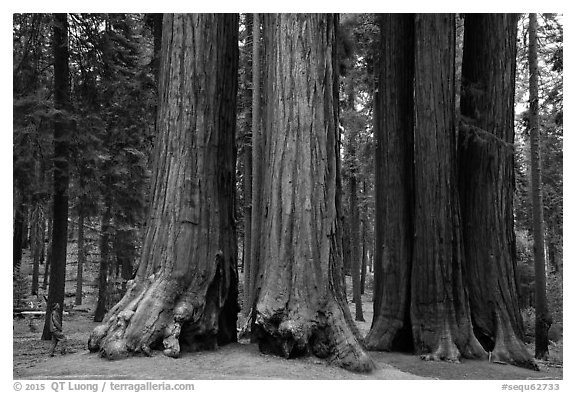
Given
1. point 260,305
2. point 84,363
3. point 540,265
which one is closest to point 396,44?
point 540,265

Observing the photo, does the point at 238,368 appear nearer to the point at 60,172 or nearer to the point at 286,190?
the point at 286,190

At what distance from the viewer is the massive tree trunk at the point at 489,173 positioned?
8578 mm

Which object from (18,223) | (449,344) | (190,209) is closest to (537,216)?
(449,344)

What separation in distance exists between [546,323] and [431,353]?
3.06m

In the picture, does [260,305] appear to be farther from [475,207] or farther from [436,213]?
[475,207]

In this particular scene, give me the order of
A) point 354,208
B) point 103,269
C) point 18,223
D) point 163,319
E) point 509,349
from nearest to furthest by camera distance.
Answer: point 163,319 → point 509,349 → point 18,223 → point 103,269 → point 354,208

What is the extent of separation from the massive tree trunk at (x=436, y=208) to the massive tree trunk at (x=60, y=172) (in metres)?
7.34

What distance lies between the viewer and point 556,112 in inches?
434

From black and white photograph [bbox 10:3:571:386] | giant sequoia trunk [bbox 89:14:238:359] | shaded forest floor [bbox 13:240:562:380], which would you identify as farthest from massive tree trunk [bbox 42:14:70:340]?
shaded forest floor [bbox 13:240:562:380]

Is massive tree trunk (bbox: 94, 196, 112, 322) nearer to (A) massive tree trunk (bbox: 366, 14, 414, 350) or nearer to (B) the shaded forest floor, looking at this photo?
(A) massive tree trunk (bbox: 366, 14, 414, 350)

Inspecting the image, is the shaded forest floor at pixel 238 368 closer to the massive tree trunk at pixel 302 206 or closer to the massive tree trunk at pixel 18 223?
the massive tree trunk at pixel 302 206

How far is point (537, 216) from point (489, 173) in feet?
5.40

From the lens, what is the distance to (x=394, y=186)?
9.09m

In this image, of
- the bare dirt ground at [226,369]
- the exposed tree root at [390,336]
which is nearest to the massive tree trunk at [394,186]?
the exposed tree root at [390,336]
